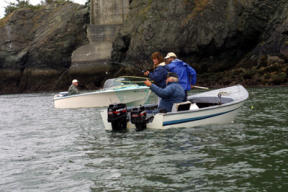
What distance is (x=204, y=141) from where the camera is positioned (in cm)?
970

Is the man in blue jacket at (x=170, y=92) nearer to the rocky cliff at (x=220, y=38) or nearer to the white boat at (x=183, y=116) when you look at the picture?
the white boat at (x=183, y=116)

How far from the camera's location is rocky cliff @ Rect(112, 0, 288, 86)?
30.9 metres

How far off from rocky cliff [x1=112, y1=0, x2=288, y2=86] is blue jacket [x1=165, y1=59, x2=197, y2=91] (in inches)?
661

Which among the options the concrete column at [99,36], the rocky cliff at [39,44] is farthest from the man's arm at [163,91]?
the rocky cliff at [39,44]

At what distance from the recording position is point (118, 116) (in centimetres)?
1149

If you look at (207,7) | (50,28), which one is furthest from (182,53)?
(50,28)

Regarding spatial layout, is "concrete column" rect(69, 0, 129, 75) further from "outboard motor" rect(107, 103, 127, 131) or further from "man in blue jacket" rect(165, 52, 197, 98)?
"outboard motor" rect(107, 103, 127, 131)

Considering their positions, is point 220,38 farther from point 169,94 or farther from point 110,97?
point 169,94

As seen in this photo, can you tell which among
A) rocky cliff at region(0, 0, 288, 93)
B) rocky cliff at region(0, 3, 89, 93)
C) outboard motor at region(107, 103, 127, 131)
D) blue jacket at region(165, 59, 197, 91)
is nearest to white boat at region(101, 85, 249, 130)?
outboard motor at region(107, 103, 127, 131)

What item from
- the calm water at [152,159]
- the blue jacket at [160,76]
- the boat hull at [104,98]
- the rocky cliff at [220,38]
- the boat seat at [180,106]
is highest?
the rocky cliff at [220,38]

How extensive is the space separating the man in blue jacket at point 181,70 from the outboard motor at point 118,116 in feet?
5.50

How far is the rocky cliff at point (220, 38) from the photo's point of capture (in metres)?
30.9

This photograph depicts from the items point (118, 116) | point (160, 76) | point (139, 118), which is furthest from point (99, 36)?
point (139, 118)

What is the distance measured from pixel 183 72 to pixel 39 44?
42196 mm
